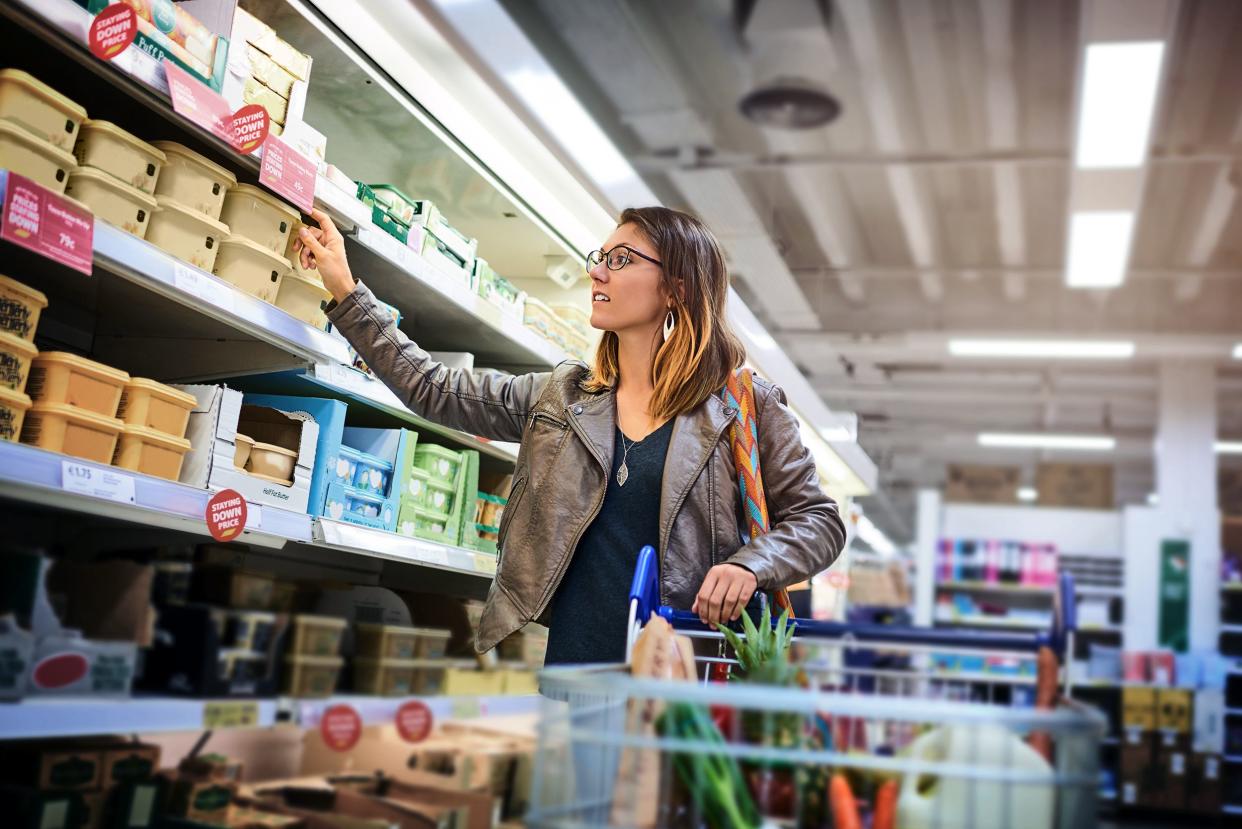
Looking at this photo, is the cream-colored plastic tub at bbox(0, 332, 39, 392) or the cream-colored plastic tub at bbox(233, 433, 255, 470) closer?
the cream-colored plastic tub at bbox(0, 332, 39, 392)

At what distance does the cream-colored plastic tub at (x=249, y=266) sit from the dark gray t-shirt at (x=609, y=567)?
752 mm

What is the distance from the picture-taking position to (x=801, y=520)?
2.04 m

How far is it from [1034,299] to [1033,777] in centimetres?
1213

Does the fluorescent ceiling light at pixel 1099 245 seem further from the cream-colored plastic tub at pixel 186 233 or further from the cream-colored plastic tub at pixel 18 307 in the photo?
the cream-colored plastic tub at pixel 18 307

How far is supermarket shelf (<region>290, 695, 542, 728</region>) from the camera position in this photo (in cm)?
228

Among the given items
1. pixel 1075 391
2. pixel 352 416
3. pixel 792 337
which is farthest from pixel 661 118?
pixel 1075 391

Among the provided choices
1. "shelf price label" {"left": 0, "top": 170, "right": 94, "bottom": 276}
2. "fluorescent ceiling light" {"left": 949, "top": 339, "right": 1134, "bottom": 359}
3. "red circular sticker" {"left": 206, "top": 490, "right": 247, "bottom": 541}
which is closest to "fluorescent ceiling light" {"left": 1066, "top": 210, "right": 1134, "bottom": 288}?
"fluorescent ceiling light" {"left": 949, "top": 339, "right": 1134, "bottom": 359}

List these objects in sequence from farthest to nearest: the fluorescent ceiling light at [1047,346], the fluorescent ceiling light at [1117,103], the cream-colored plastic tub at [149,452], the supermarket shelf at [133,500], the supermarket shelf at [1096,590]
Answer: the supermarket shelf at [1096,590] < the fluorescent ceiling light at [1047,346] < the fluorescent ceiling light at [1117,103] < the cream-colored plastic tub at [149,452] < the supermarket shelf at [133,500]

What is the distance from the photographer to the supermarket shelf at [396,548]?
2.30 metres

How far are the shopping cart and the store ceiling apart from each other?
17.4ft

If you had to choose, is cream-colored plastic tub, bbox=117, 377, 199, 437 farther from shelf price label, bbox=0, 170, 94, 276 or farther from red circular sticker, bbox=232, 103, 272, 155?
red circular sticker, bbox=232, 103, 272, 155

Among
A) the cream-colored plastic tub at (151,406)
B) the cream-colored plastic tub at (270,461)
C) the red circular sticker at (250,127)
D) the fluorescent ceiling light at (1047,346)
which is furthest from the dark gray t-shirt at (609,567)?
the fluorescent ceiling light at (1047,346)

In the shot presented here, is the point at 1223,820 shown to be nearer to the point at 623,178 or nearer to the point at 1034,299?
the point at 1034,299

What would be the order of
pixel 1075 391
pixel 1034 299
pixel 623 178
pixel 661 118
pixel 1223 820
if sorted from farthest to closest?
pixel 1075 391, pixel 1034 299, pixel 1223 820, pixel 661 118, pixel 623 178
